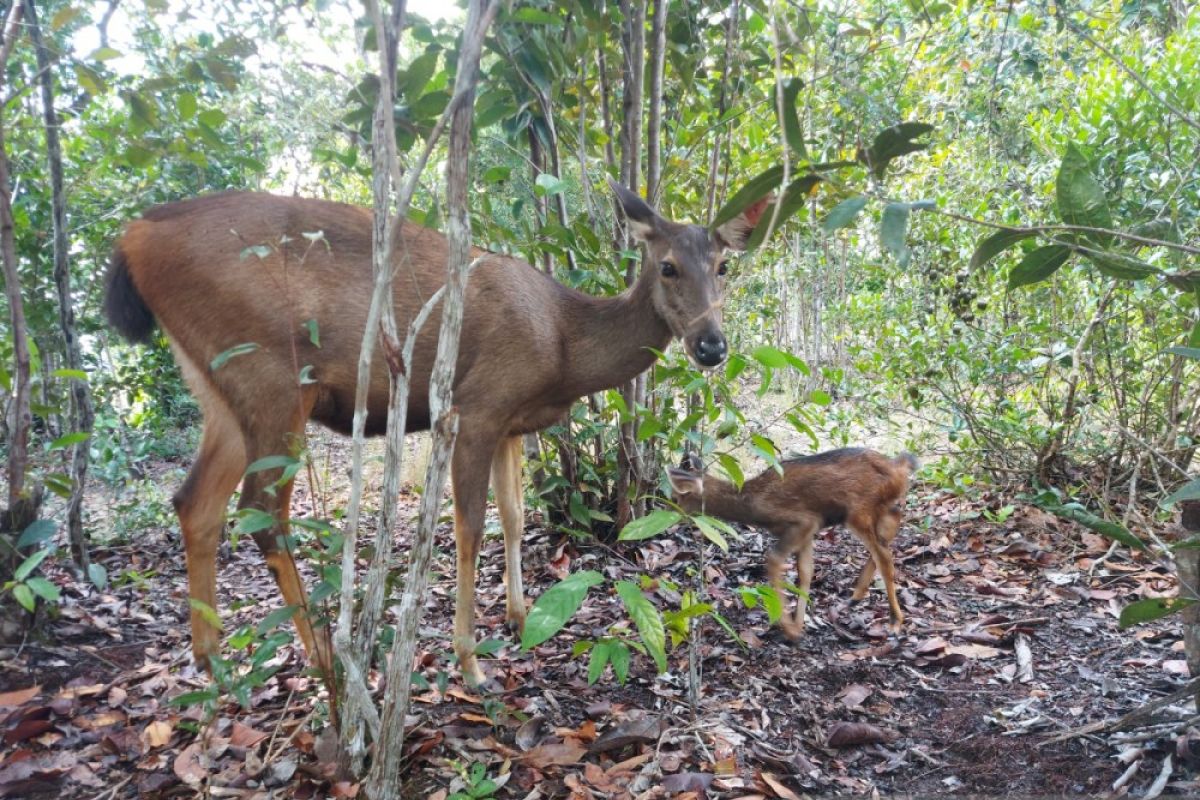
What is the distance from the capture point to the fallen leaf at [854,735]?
292cm

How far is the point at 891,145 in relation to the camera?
152 cm

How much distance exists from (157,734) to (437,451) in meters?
1.66

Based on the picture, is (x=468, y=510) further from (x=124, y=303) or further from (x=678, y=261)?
(x=124, y=303)

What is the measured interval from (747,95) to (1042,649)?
12.1 ft

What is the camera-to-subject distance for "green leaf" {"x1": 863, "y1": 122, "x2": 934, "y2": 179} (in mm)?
1437

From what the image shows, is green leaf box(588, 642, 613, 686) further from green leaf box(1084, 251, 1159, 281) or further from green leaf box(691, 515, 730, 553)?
→ green leaf box(1084, 251, 1159, 281)

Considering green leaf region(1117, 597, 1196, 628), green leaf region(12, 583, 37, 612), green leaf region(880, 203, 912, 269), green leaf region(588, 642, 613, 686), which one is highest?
green leaf region(880, 203, 912, 269)

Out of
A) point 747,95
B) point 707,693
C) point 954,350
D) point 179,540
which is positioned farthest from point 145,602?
point 954,350

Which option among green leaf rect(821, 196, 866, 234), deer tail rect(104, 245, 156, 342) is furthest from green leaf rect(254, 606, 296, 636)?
deer tail rect(104, 245, 156, 342)

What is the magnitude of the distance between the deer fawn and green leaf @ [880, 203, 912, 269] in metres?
2.91

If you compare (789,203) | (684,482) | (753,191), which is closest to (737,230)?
(684,482)

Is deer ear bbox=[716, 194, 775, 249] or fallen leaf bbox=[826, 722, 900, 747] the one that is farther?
deer ear bbox=[716, 194, 775, 249]

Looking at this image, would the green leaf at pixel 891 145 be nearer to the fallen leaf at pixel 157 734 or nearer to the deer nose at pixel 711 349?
the deer nose at pixel 711 349

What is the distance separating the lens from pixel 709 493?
4.73 metres
